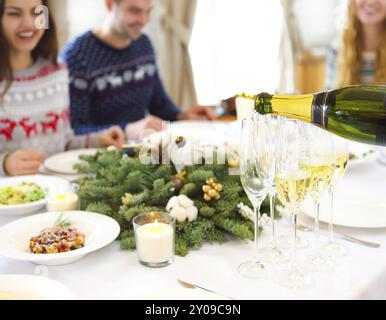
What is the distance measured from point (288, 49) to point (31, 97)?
10.9ft

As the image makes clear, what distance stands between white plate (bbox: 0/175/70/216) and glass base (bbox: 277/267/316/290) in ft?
2.13

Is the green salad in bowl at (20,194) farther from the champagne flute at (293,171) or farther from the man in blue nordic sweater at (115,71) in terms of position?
the man in blue nordic sweater at (115,71)

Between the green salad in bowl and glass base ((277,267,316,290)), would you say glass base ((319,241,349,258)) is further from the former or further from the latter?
the green salad in bowl

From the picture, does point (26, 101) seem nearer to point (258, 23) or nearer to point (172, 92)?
point (172, 92)

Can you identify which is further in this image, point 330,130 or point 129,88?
point 129,88

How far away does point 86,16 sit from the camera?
3.24m

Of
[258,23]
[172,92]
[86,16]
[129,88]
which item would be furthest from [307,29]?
[129,88]

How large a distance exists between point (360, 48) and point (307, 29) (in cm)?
185

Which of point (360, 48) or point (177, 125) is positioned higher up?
point (360, 48)

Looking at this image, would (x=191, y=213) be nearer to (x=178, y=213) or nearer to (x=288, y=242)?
(x=178, y=213)

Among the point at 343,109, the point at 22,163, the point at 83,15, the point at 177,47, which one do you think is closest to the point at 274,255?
the point at 343,109

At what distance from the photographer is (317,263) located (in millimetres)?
937

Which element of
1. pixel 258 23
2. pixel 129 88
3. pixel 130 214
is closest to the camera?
pixel 130 214
